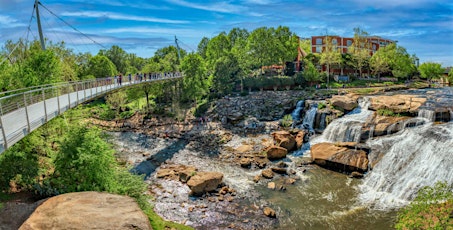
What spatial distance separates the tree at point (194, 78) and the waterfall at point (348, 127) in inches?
990

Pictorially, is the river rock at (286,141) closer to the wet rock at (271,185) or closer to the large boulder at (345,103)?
the wet rock at (271,185)

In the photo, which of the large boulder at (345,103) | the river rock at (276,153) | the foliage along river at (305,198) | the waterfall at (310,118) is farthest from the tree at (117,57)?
the river rock at (276,153)

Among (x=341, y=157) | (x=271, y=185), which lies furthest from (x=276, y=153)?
(x=271, y=185)

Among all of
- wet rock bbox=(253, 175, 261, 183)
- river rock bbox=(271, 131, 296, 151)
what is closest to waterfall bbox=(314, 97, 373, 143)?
river rock bbox=(271, 131, 296, 151)

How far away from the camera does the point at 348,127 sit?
33.8m

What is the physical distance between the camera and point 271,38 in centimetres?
6669

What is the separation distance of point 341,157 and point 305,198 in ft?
23.6

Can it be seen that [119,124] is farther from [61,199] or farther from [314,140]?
[61,199]

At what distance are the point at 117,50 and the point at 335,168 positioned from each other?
81140 mm

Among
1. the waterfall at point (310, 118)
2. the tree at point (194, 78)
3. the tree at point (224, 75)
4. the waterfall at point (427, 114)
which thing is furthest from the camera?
the tree at point (224, 75)

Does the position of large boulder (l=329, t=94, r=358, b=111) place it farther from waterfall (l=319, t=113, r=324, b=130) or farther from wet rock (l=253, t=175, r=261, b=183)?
wet rock (l=253, t=175, r=261, b=183)

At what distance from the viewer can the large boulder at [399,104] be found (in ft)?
109

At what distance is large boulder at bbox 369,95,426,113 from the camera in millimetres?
33191

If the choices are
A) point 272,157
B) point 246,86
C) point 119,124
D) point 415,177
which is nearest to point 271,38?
point 246,86
